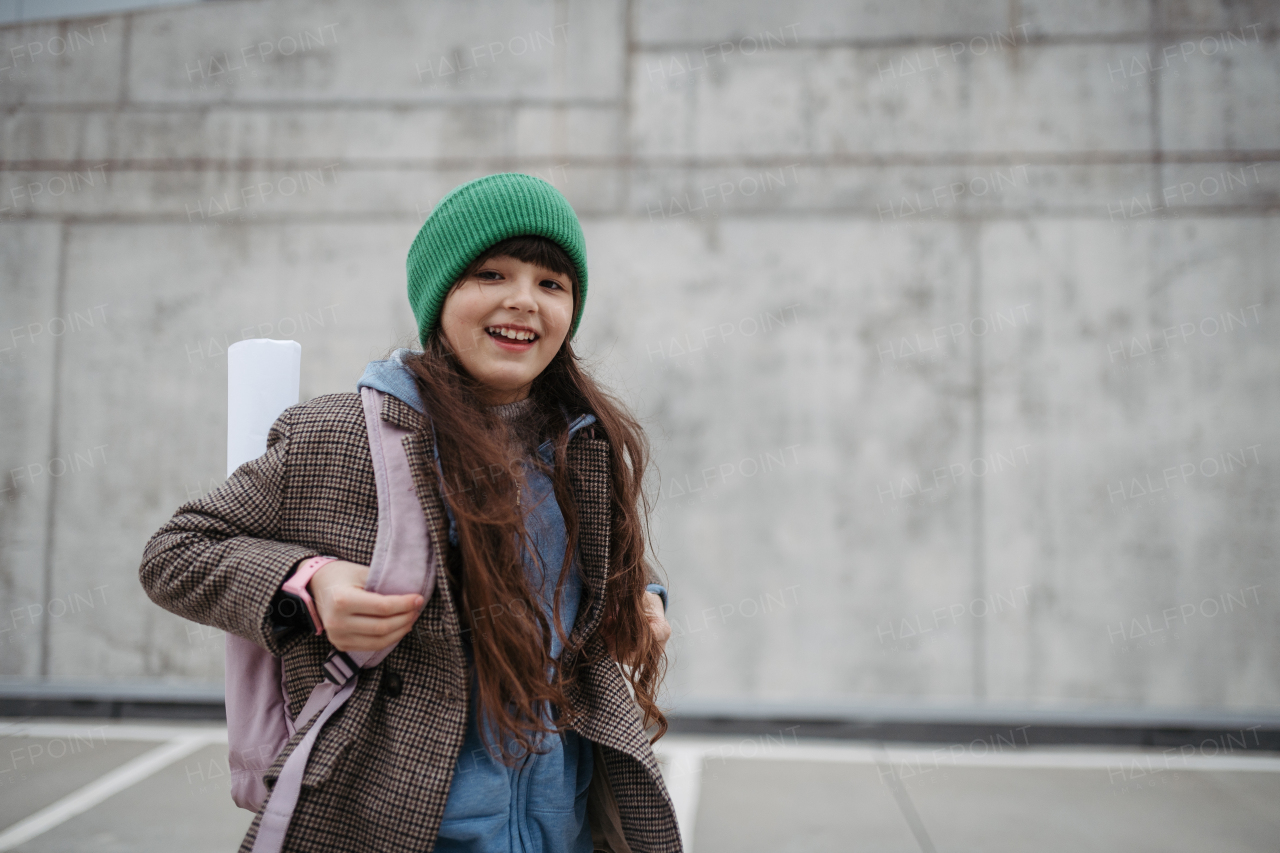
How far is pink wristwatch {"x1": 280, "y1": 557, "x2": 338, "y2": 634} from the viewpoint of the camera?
991 mm

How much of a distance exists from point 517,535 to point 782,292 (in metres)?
3.45

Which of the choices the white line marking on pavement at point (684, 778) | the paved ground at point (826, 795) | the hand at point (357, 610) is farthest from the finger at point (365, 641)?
the paved ground at point (826, 795)

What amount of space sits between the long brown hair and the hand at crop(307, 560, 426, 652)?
0.34 ft

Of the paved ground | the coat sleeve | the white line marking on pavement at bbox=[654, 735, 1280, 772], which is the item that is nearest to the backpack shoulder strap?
the coat sleeve

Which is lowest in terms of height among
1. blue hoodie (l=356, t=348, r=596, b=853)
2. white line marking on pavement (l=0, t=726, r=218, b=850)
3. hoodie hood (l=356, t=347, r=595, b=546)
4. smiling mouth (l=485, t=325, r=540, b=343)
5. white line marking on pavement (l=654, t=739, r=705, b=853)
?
white line marking on pavement (l=654, t=739, r=705, b=853)

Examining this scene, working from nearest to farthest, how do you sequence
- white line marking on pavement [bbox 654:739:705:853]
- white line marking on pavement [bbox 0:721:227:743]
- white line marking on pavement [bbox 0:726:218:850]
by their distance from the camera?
1. white line marking on pavement [bbox 0:726:218:850]
2. white line marking on pavement [bbox 654:739:705:853]
3. white line marking on pavement [bbox 0:721:227:743]

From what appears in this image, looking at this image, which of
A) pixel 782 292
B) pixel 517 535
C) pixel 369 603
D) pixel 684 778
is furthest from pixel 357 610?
pixel 782 292

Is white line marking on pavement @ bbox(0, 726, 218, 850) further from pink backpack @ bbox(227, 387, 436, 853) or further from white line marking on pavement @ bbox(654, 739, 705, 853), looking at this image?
pink backpack @ bbox(227, 387, 436, 853)

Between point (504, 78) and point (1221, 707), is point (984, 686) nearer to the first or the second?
point (1221, 707)

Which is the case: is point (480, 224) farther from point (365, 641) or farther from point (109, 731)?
Result: point (109, 731)

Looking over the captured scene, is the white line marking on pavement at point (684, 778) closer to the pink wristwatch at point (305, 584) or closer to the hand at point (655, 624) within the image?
the hand at point (655, 624)

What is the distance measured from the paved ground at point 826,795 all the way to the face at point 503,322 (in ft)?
7.67

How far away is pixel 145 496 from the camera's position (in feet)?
14.3

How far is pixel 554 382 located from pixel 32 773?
3.57 meters
